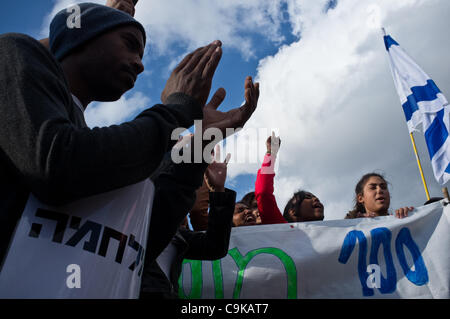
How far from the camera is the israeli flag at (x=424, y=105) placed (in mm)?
4152

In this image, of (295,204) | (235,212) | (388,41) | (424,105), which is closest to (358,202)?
(295,204)

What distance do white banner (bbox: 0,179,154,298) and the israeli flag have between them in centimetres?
388

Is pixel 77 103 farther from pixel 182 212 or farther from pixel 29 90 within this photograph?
pixel 182 212

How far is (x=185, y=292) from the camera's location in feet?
10.1

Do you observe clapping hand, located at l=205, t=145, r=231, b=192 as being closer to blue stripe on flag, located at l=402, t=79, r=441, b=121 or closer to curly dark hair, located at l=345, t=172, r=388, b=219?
curly dark hair, located at l=345, t=172, r=388, b=219

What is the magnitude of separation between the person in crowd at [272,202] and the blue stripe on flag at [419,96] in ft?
6.76

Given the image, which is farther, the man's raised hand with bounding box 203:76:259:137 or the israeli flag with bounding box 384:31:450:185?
the israeli flag with bounding box 384:31:450:185

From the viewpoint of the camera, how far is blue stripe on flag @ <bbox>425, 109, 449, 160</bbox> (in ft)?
14.1

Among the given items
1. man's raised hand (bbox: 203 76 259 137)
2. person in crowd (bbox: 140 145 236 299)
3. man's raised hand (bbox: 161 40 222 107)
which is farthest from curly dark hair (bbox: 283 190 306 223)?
man's raised hand (bbox: 161 40 222 107)

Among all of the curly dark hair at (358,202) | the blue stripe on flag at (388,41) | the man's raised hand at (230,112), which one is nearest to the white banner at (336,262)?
the curly dark hair at (358,202)

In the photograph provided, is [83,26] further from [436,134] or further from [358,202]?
[436,134]

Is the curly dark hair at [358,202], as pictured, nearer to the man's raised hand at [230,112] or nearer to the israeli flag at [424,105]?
the israeli flag at [424,105]
